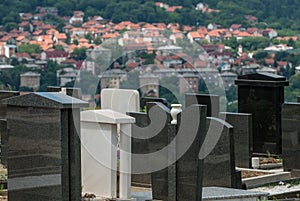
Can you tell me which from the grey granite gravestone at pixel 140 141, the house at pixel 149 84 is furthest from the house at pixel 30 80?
the grey granite gravestone at pixel 140 141

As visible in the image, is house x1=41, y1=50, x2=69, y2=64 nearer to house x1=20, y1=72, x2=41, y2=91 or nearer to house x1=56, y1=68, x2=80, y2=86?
house x1=56, y1=68, x2=80, y2=86

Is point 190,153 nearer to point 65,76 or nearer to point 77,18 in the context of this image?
point 65,76

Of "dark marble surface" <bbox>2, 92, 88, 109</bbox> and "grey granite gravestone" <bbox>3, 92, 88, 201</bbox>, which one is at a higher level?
"dark marble surface" <bbox>2, 92, 88, 109</bbox>

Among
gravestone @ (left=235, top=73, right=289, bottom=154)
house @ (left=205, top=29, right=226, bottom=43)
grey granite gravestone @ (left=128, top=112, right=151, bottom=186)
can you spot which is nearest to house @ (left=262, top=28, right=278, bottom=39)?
house @ (left=205, top=29, right=226, bottom=43)

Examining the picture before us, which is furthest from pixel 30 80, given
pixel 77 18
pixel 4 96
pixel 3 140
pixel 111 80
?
pixel 77 18

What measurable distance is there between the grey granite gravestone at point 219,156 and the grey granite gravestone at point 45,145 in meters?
2.70

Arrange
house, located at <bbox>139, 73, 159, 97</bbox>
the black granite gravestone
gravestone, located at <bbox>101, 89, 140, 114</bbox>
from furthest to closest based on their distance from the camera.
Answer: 1. house, located at <bbox>139, 73, 159, 97</bbox>
2. gravestone, located at <bbox>101, 89, 140, 114</bbox>
3. the black granite gravestone

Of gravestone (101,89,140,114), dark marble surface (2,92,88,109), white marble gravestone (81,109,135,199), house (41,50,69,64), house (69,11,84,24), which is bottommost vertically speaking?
house (41,50,69,64)

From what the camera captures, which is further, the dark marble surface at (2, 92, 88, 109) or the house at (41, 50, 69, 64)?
the house at (41, 50, 69, 64)

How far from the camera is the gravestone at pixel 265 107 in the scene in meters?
14.0

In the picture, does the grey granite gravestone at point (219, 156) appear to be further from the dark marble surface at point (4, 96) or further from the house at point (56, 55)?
the house at point (56, 55)

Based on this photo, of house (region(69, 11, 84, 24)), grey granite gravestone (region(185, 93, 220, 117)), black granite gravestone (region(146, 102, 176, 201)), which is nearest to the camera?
black granite gravestone (region(146, 102, 176, 201))

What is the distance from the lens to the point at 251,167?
12758mm

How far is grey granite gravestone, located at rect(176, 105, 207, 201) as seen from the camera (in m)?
9.28
